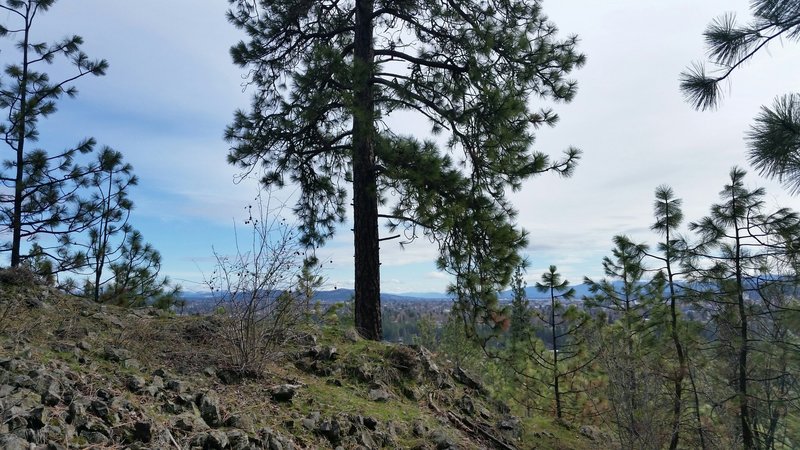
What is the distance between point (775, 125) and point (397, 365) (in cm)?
475

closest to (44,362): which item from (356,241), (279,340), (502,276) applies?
(279,340)

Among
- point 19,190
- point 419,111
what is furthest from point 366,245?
point 19,190

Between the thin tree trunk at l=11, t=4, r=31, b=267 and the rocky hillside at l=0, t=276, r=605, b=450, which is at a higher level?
the thin tree trunk at l=11, t=4, r=31, b=267

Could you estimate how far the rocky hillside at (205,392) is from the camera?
2.80m

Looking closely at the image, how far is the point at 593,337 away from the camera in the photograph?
6.62 m

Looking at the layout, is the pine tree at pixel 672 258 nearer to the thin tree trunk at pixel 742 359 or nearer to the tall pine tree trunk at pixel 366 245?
the thin tree trunk at pixel 742 359

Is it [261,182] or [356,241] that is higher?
[261,182]

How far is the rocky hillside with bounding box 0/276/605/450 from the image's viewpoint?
280 cm

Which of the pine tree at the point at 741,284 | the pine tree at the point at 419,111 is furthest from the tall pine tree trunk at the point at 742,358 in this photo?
the pine tree at the point at 419,111

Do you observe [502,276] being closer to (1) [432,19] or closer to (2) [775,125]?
(2) [775,125]

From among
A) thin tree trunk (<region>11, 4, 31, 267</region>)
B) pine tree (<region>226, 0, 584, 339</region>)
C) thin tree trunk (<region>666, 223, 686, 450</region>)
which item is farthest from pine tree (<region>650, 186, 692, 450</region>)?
thin tree trunk (<region>11, 4, 31, 267</region>)

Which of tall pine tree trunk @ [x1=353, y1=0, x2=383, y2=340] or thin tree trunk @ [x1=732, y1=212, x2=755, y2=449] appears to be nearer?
tall pine tree trunk @ [x1=353, y1=0, x2=383, y2=340]

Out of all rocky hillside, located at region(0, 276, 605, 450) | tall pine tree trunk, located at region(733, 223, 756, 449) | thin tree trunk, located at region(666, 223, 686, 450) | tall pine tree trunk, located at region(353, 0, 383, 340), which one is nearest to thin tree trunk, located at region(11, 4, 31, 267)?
rocky hillside, located at region(0, 276, 605, 450)

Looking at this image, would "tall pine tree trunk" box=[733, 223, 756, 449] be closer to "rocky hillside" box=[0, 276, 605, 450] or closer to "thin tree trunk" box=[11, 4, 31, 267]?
"rocky hillside" box=[0, 276, 605, 450]
